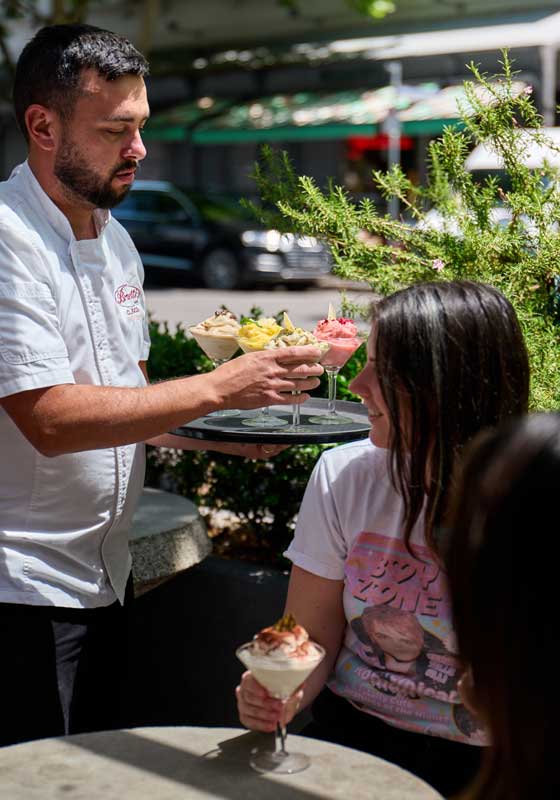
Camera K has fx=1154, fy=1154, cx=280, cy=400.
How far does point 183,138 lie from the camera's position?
26.3m

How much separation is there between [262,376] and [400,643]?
2.10 feet

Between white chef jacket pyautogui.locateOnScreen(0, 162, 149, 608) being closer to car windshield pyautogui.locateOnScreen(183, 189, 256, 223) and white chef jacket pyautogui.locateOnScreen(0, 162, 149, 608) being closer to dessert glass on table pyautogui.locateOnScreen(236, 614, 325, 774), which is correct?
dessert glass on table pyautogui.locateOnScreen(236, 614, 325, 774)

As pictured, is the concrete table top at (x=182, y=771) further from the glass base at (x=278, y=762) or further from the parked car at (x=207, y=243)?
the parked car at (x=207, y=243)

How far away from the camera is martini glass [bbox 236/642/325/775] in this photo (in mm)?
1810

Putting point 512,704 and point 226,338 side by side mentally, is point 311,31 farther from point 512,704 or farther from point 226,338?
point 512,704

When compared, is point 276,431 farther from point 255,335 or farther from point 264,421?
point 255,335

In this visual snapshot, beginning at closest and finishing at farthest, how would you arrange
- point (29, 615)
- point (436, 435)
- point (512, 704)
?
point (512, 704)
point (436, 435)
point (29, 615)

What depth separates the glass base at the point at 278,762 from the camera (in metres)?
1.96

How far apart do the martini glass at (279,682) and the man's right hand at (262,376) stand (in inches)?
28.4

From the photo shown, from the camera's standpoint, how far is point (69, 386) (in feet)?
7.98

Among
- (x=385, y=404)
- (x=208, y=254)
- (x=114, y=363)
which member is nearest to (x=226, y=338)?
(x=114, y=363)

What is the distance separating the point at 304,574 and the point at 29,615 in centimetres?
65

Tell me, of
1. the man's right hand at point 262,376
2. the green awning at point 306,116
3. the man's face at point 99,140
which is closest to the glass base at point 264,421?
the man's right hand at point 262,376

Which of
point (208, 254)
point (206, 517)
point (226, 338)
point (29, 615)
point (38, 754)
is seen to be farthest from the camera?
point (208, 254)
